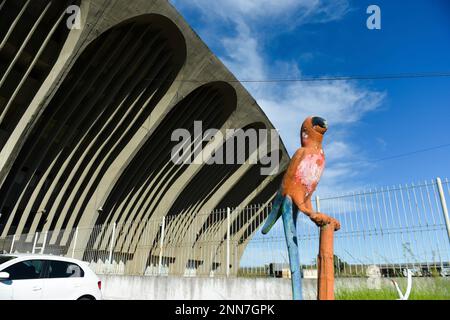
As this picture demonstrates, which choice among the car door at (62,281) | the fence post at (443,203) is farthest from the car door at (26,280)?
the fence post at (443,203)

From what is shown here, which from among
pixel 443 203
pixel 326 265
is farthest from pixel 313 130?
pixel 443 203

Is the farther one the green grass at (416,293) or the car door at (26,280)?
the green grass at (416,293)

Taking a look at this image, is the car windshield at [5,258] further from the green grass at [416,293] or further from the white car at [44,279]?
the green grass at [416,293]

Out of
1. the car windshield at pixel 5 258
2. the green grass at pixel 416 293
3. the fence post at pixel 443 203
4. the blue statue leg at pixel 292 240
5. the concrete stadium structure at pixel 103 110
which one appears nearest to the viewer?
the blue statue leg at pixel 292 240

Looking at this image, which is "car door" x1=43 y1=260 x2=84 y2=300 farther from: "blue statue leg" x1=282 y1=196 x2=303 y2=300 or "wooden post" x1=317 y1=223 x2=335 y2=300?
"wooden post" x1=317 y1=223 x2=335 y2=300

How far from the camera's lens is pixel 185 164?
20188mm

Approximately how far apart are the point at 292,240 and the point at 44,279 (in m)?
4.54

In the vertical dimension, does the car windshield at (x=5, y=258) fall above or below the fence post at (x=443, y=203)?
below

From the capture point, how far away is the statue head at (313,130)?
5.61 m

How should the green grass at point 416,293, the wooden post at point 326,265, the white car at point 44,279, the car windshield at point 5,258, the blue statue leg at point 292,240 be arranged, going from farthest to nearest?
the car windshield at point 5,258
the green grass at point 416,293
the white car at point 44,279
the blue statue leg at point 292,240
the wooden post at point 326,265

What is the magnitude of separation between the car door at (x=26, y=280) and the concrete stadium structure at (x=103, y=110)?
4.94 meters

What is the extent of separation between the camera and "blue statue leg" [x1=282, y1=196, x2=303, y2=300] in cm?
499

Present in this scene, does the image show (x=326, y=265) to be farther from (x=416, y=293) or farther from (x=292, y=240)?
(x=416, y=293)
